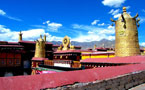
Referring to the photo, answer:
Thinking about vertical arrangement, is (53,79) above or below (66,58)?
above

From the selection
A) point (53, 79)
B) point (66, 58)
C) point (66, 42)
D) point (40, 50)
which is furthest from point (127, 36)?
point (40, 50)

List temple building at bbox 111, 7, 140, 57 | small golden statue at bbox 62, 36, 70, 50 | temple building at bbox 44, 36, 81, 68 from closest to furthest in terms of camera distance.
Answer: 1. temple building at bbox 111, 7, 140, 57
2. temple building at bbox 44, 36, 81, 68
3. small golden statue at bbox 62, 36, 70, 50

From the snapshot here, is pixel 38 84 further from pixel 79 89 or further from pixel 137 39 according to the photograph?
pixel 137 39

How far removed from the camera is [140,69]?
17.5 feet

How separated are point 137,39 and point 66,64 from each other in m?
8.92

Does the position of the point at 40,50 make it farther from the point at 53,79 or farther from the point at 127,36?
the point at 53,79

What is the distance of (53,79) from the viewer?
2777 mm

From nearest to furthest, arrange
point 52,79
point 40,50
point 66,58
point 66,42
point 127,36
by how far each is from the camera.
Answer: point 52,79 → point 127,36 → point 66,58 → point 66,42 → point 40,50

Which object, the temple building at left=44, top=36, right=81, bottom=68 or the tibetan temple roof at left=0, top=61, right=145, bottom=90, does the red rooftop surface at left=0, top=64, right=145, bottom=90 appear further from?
the temple building at left=44, top=36, right=81, bottom=68

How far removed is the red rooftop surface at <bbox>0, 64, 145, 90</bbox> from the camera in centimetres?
227

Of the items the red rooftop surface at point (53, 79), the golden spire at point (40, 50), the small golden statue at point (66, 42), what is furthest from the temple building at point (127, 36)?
the golden spire at point (40, 50)

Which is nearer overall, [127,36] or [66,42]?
[127,36]

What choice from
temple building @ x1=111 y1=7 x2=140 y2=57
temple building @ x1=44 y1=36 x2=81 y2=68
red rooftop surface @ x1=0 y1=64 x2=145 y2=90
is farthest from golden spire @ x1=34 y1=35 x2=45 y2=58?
red rooftop surface @ x1=0 y1=64 x2=145 y2=90

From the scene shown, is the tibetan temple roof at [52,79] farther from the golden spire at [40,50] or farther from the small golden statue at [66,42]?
the golden spire at [40,50]
